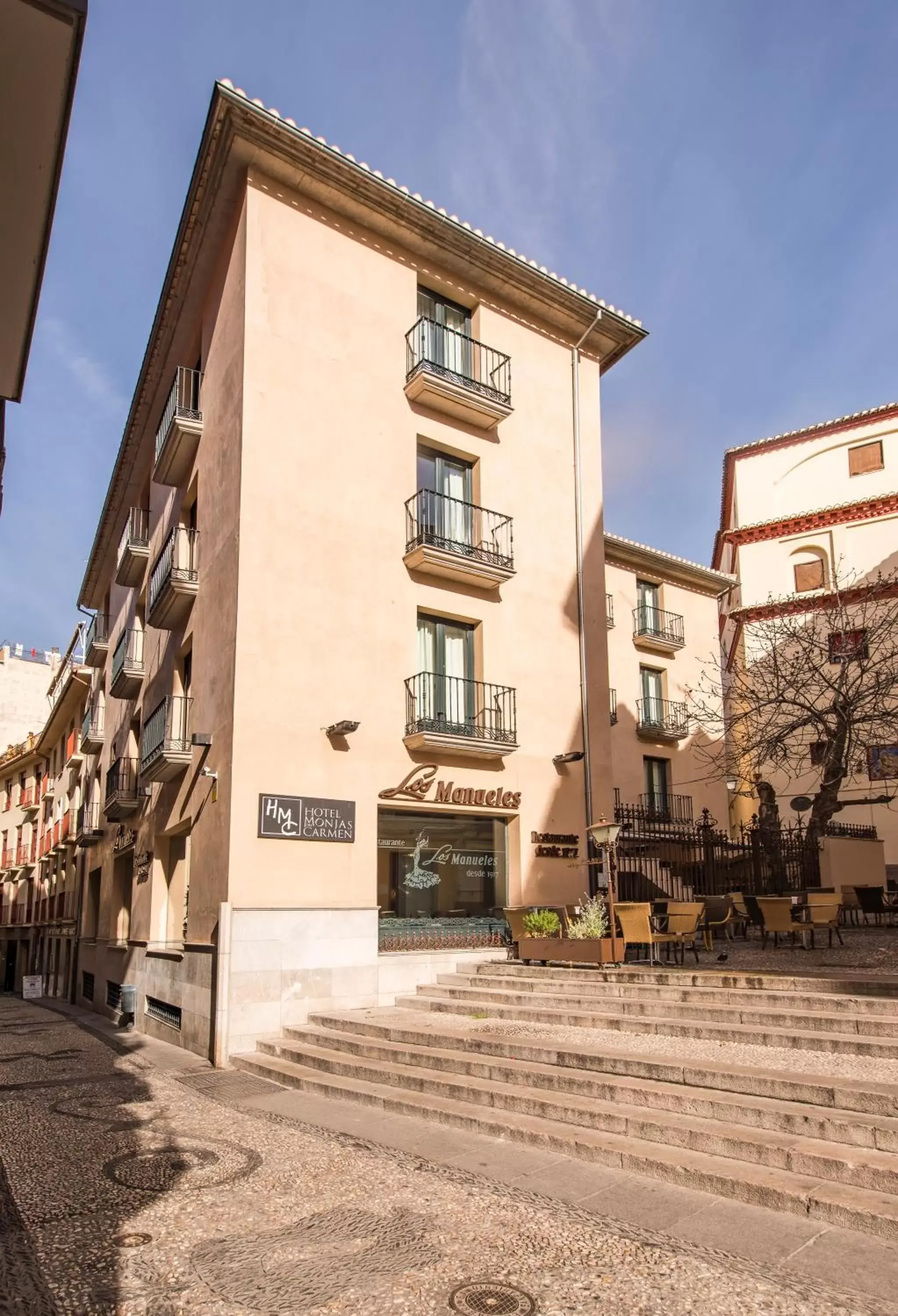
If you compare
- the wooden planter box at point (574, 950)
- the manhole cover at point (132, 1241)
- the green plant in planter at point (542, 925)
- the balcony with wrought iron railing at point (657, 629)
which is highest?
the balcony with wrought iron railing at point (657, 629)

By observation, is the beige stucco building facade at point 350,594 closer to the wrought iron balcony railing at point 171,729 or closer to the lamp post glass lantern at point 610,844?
the wrought iron balcony railing at point 171,729

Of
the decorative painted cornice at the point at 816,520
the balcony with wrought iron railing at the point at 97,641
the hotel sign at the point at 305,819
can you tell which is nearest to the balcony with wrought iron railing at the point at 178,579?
the hotel sign at the point at 305,819

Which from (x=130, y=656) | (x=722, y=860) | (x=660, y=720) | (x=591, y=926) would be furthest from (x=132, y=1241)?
(x=660, y=720)

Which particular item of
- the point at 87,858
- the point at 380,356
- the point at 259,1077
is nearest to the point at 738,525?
the point at 380,356

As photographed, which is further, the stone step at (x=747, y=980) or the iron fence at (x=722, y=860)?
the iron fence at (x=722, y=860)

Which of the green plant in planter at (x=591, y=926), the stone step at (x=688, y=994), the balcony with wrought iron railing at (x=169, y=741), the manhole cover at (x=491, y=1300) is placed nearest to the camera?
the manhole cover at (x=491, y=1300)

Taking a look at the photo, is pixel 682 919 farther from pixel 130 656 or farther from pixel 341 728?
pixel 130 656

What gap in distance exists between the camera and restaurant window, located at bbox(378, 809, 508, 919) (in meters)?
14.1

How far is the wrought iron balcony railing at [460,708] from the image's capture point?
14.7 metres

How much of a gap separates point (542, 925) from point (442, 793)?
8.33 feet

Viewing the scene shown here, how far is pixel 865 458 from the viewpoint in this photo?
31.7 meters

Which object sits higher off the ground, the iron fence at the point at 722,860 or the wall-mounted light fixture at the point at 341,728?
the wall-mounted light fixture at the point at 341,728

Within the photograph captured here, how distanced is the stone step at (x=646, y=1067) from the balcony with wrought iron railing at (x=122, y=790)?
10.1 metres

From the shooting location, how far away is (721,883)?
19.1 m
